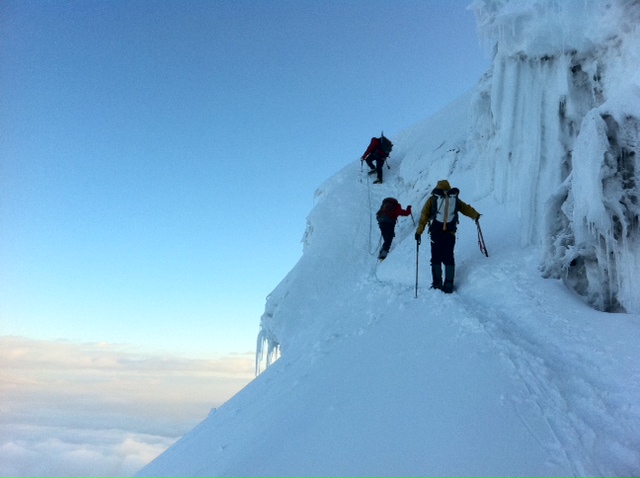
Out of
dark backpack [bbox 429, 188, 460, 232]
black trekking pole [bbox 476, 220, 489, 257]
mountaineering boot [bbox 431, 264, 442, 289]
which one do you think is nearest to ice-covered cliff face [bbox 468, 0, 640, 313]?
black trekking pole [bbox 476, 220, 489, 257]

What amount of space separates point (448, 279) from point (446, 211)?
114 cm

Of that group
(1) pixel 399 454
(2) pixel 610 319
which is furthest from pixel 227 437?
(2) pixel 610 319

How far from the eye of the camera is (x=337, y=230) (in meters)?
13.9

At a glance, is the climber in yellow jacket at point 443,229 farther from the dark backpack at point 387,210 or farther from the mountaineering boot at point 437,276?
the dark backpack at point 387,210

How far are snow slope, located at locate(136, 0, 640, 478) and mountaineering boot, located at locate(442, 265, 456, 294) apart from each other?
0.28m

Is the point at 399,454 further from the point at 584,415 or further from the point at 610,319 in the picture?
the point at 610,319

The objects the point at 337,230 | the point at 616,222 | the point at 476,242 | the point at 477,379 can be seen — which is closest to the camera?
the point at 477,379

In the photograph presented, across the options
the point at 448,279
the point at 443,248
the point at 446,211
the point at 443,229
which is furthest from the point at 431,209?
the point at 448,279

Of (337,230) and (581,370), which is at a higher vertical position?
(337,230)

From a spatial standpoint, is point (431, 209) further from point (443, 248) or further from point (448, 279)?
point (448, 279)

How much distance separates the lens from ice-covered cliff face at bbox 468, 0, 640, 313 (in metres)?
6.45

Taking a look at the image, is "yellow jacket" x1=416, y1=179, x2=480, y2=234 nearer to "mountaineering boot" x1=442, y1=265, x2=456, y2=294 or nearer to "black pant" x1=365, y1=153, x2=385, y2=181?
"mountaineering boot" x1=442, y1=265, x2=456, y2=294

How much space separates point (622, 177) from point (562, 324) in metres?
2.08

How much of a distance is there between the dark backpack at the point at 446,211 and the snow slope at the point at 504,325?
87cm
